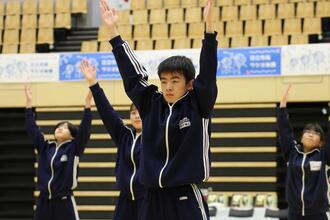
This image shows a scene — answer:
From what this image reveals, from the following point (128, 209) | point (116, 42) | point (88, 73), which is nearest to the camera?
point (116, 42)

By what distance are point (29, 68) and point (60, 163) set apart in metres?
5.32

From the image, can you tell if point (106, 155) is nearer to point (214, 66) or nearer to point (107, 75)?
point (107, 75)

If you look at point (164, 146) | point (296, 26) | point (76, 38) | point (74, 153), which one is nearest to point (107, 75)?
point (76, 38)

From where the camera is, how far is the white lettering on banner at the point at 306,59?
31.7 feet

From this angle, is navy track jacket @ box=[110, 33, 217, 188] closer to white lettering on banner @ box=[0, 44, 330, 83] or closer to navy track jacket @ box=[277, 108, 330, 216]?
navy track jacket @ box=[277, 108, 330, 216]

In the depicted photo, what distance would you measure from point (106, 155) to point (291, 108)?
361 centimetres

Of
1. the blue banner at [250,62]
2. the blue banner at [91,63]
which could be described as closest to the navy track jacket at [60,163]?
the blue banner at [91,63]

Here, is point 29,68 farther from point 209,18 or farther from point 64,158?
point 209,18

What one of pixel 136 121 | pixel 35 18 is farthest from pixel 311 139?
pixel 35 18

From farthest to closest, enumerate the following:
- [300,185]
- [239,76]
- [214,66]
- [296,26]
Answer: [296,26]
[239,76]
[300,185]
[214,66]

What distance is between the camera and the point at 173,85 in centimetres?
284

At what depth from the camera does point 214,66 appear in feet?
9.04

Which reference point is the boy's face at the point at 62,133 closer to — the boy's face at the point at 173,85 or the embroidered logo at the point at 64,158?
the embroidered logo at the point at 64,158

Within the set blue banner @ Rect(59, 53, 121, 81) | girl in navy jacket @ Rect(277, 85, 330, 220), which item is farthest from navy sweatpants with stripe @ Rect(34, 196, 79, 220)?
blue banner @ Rect(59, 53, 121, 81)
